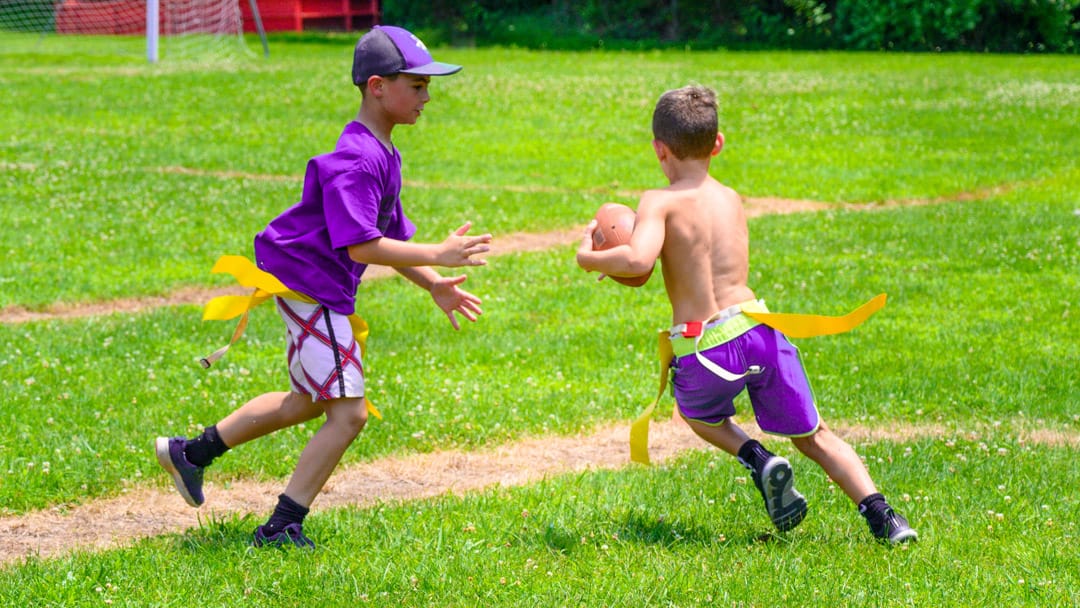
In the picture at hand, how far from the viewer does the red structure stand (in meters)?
47.8

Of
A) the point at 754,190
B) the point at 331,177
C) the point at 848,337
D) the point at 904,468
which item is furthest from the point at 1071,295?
the point at 331,177

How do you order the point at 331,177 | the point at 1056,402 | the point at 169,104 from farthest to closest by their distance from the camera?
the point at 169,104 < the point at 1056,402 < the point at 331,177

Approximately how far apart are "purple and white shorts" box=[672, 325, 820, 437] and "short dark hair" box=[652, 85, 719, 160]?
0.72 m

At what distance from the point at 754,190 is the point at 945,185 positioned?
2401 mm

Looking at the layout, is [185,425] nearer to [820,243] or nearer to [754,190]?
[820,243]

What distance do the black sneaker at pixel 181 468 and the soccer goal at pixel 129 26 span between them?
90.3 ft

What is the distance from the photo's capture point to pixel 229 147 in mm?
18594

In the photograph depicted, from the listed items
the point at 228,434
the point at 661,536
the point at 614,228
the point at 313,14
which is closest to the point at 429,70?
the point at 614,228

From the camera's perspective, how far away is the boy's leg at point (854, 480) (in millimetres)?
4824

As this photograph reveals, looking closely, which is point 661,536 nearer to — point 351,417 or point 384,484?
point 351,417

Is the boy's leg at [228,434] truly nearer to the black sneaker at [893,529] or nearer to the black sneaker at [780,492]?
the black sneaker at [780,492]

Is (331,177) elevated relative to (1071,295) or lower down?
elevated

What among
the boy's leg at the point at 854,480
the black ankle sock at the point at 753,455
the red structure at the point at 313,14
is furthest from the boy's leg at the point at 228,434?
the red structure at the point at 313,14

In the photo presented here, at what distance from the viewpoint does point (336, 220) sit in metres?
4.72
